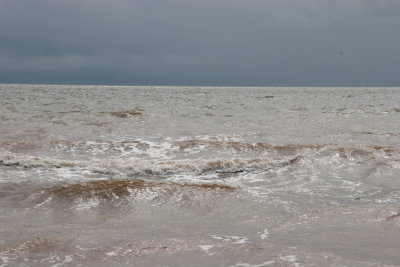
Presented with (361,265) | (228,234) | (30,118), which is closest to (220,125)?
(30,118)

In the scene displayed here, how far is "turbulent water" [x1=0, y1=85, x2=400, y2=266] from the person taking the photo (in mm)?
4020

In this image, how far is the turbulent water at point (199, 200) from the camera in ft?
13.2

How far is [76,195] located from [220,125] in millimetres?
11027

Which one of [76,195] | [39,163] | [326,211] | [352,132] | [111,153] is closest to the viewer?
[326,211]

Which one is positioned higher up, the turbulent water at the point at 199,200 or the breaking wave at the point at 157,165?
the turbulent water at the point at 199,200

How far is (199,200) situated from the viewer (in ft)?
20.7

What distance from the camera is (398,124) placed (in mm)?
17391

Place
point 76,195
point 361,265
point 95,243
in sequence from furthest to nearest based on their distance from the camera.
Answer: point 76,195
point 95,243
point 361,265

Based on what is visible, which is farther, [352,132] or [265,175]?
[352,132]

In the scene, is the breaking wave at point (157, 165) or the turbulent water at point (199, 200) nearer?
the turbulent water at point (199, 200)

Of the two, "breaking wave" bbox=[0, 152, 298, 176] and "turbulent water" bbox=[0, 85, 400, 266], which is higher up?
"turbulent water" bbox=[0, 85, 400, 266]

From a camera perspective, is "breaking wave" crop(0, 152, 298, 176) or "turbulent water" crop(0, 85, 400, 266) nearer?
"turbulent water" crop(0, 85, 400, 266)

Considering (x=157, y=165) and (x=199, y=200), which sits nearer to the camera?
(x=199, y=200)

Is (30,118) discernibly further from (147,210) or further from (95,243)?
(95,243)
